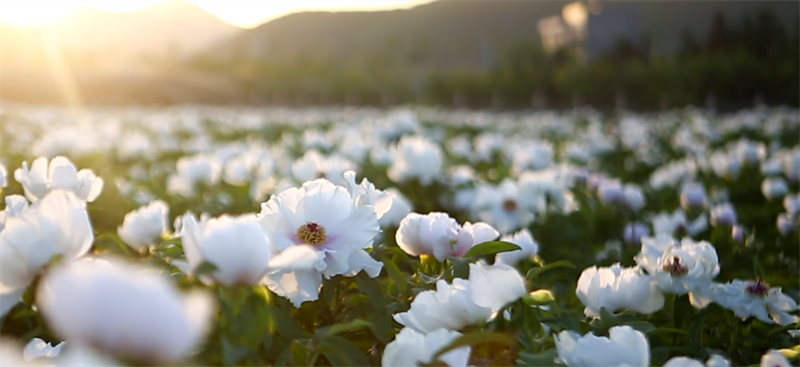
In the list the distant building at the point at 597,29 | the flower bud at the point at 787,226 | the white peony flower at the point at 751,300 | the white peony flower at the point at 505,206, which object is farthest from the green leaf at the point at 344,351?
the distant building at the point at 597,29

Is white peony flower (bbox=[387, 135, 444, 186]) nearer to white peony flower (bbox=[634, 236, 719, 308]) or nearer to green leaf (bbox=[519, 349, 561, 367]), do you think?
white peony flower (bbox=[634, 236, 719, 308])

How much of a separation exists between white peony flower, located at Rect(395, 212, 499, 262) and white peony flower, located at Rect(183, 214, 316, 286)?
401mm

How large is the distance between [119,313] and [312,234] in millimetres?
558

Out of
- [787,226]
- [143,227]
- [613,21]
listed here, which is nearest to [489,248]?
[143,227]

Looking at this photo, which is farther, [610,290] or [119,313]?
[610,290]

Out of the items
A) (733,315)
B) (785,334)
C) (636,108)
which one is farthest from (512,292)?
(636,108)

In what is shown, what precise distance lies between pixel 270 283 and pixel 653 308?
2.26ft

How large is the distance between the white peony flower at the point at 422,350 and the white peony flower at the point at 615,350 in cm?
15

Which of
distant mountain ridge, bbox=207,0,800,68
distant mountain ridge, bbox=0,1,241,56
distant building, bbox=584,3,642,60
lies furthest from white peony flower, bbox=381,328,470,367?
distant mountain ridge, bbox=0,1,241,56

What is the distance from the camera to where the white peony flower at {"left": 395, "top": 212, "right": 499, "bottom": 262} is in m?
1.23

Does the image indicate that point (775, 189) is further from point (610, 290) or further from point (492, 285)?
point (492, 285)

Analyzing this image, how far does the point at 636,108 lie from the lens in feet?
76.6

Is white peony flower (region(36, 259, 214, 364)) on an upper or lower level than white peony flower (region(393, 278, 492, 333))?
upper

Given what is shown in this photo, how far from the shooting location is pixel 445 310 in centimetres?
98
